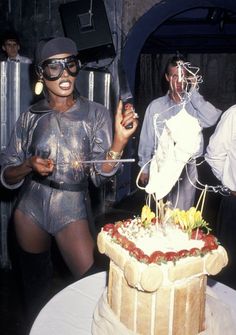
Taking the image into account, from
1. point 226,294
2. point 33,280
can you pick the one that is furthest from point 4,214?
point 226,294

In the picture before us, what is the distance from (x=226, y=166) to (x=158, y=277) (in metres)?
1.96

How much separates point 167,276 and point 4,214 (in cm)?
302

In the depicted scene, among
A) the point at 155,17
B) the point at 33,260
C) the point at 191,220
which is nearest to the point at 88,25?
the point at 155,17

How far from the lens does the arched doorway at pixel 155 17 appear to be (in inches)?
244

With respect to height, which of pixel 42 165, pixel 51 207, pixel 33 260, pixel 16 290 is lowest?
pixel 16 290

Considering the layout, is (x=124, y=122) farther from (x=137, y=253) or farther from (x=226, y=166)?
(x=226, y=166)

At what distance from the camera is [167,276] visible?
201 centimetres

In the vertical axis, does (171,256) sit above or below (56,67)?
below

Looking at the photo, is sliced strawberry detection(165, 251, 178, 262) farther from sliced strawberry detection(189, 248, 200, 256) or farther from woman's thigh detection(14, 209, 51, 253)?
woman's thigh detection(14, 209, 51, 253)

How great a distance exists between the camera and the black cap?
2932mm

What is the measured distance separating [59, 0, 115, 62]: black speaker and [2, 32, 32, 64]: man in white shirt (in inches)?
46.5

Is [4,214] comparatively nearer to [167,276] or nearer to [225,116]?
[225,116]

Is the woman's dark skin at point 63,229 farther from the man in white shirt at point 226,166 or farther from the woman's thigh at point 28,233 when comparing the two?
the man in white shirt at point 226,166

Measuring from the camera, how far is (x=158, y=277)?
6.41 feet
